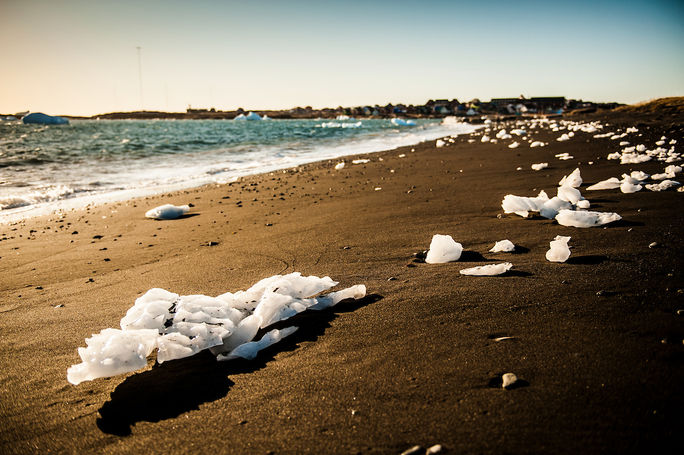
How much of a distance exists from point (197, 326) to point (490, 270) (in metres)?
1.77

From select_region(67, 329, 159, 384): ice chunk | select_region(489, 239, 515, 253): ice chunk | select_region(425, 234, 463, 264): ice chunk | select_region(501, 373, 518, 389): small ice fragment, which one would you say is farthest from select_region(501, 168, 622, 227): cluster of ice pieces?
select_region(67, 329, 159, 384): ice chunk

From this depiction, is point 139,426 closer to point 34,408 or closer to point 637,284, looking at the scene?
point 34,408

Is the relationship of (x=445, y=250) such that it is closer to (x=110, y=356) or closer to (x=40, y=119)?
(x=110, y=356)

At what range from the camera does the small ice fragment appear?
1.42 metres

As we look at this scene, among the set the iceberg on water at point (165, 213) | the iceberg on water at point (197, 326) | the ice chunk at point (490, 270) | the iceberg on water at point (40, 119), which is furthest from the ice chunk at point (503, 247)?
the iceberg on water at point (40, 119)

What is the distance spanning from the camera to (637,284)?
7.00 feet

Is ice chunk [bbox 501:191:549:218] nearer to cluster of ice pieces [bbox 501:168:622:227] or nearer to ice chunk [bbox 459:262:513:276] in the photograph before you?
cluster of ice pieces [bbox 501:168:622:227]

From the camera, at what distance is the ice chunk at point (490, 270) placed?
250 cm

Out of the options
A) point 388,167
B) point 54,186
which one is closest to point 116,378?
point 388,167

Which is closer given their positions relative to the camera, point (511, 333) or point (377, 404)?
point (377, 404)

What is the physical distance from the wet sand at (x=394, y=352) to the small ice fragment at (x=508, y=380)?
3cm

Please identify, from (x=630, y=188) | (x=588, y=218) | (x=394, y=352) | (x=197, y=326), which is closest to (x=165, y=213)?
(x=197, y=326)

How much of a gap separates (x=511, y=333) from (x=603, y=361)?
38 centimetres

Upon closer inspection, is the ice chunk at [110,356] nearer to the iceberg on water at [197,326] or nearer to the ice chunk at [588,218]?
the iceberg on water at [197,326]
